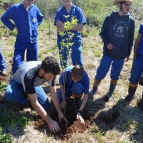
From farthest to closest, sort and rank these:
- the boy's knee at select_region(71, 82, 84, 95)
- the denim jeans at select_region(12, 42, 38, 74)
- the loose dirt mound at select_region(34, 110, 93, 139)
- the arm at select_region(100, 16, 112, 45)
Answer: the denim jeans at select_region(12, 42, 38, 74) → the arm at select_region(100, 16, 112, 45) → the boy's knee at select_region(71, 82, 84, 95) → the loose dirt mound at select_region(34, 110, 93, 139)

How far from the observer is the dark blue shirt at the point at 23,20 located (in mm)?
4457

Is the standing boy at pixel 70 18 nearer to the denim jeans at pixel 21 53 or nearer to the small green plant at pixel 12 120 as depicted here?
the denim jeans at pixel 21 53

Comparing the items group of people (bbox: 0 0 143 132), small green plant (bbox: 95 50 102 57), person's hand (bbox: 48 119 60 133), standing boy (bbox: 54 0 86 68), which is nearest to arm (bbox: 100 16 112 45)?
group of people (bbox: 0 0 143 132)

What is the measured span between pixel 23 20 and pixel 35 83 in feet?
4.60

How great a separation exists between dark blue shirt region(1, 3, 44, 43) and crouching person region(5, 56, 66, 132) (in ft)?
3.10

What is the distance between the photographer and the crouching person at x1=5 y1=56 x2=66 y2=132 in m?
3.18

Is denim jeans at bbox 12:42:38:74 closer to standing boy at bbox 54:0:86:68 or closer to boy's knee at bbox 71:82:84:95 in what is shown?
standing boy at bbox 54:0:86:68

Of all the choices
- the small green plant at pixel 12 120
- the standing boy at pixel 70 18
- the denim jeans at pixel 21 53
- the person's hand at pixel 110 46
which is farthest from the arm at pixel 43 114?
the person's hand at pixel 110 46

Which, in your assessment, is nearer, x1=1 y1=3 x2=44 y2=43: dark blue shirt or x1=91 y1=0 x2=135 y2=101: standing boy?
x1=91 y1=0 x2=135 y2=101: standing boy

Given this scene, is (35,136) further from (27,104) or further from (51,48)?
(51,48)

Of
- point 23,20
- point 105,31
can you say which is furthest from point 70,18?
point 23,20

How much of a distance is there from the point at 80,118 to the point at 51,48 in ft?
12.8

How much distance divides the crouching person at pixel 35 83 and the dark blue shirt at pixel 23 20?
0.95m

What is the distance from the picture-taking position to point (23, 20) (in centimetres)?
451
